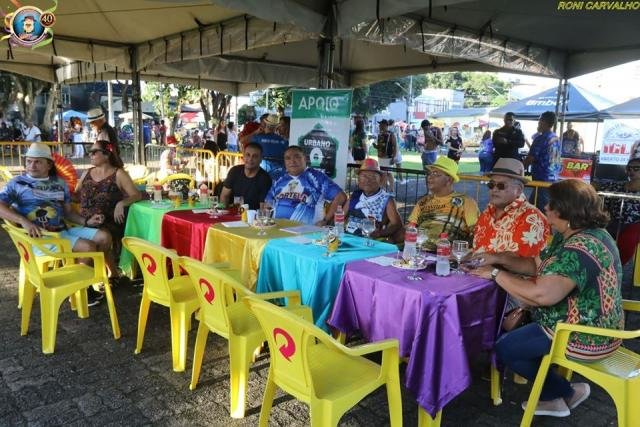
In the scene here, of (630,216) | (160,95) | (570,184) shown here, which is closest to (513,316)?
(570,184)

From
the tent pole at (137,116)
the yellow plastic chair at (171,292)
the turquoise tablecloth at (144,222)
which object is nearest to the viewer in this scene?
the yellow plastic chair at (171,292)

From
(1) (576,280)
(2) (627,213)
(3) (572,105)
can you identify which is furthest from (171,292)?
(3) (572,105)

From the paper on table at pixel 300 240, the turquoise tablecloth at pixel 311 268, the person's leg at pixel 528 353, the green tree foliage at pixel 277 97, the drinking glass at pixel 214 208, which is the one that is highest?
the green tree foliage at pixel 277 97

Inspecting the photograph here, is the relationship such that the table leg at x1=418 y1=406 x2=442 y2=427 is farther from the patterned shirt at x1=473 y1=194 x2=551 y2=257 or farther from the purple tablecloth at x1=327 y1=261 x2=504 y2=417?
the patterned shirt at x1=473 y1=194 x2=551 y2=257

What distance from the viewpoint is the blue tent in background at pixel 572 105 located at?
13297 millimetres

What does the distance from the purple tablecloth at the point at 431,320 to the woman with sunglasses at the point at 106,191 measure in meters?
3.12

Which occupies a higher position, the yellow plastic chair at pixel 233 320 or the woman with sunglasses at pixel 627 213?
the woman with sunglasses at pixel 627 213

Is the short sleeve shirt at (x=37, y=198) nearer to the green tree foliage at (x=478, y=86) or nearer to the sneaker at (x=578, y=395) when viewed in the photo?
the sneaker at (x=578, y=395)

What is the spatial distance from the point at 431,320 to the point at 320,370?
620mm

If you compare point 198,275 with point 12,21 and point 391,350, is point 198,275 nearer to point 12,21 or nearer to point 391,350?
point 391,350

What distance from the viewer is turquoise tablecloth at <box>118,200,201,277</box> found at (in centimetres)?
478

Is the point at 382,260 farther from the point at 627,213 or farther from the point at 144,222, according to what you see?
the point at 627,213

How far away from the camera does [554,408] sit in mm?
3010

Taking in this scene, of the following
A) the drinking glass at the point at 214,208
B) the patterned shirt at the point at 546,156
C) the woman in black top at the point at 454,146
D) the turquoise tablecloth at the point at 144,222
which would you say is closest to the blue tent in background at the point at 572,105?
the woman in black top at the point at 454,146
